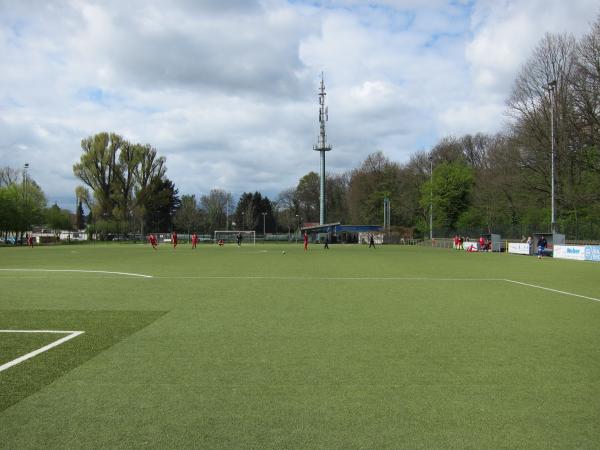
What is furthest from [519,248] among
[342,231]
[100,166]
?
[100,166]

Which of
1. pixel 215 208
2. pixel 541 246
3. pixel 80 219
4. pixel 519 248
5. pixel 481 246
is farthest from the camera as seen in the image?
pixel 80 219

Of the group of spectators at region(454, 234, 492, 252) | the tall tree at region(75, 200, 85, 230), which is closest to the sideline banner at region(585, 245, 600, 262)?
the group of spectators at region(454, 234, 492, 252)

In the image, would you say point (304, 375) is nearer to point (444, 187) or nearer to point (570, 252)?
point (570, 252)

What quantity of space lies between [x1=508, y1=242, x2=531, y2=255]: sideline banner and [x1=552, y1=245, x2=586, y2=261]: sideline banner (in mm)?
3842

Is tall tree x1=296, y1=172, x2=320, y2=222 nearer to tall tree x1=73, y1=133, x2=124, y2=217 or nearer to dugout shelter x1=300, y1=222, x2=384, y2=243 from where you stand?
dugout shelter x1=300, y1=222, x2=384, y2=243

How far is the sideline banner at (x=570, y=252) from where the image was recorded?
35406 millimetres

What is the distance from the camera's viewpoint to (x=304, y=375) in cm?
605

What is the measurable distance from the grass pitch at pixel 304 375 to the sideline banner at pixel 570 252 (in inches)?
1014

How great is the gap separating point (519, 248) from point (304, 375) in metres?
42.6

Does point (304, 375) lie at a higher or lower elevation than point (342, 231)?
lower

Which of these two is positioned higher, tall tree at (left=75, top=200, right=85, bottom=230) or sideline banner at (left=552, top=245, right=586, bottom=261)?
tall tree at (left=75, top=200, right=85, bottom=230)

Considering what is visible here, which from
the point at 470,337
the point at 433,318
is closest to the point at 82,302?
the point at 433,318

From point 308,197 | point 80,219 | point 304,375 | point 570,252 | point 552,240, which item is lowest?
point 304,375

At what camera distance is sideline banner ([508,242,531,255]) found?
4276 cm
